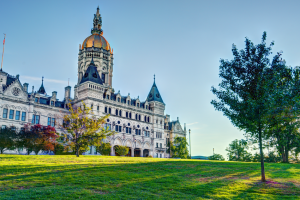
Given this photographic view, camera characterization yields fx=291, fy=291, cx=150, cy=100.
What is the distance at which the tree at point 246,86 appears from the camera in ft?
76.9

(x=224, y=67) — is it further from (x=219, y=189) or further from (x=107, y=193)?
(x=107, y=193)

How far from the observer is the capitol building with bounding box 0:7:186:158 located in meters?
60.6

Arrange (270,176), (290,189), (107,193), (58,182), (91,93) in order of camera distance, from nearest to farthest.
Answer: (107,193) → (58,182) → (290,189) → (270,176) → (91,93)

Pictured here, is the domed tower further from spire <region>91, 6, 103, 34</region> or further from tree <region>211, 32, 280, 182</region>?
tree <region>211, 32, 280, 182</region>

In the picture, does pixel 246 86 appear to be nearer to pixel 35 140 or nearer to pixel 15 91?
pixel 35 140

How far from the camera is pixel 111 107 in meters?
75.2

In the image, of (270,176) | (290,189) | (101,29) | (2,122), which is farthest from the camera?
(101,29)

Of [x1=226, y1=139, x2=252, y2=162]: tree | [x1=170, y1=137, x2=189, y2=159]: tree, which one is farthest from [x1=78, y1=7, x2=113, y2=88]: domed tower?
[x1=226, y1=139, x2=252, y2=162]: tree

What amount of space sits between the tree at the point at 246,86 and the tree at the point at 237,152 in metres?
65.3

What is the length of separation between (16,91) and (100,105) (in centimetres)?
1954

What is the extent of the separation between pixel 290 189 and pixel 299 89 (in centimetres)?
783

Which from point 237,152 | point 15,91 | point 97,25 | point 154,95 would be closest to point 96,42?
point 97,25

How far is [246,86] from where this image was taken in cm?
2488

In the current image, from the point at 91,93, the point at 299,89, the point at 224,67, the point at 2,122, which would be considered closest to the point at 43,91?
the point at 91,93
